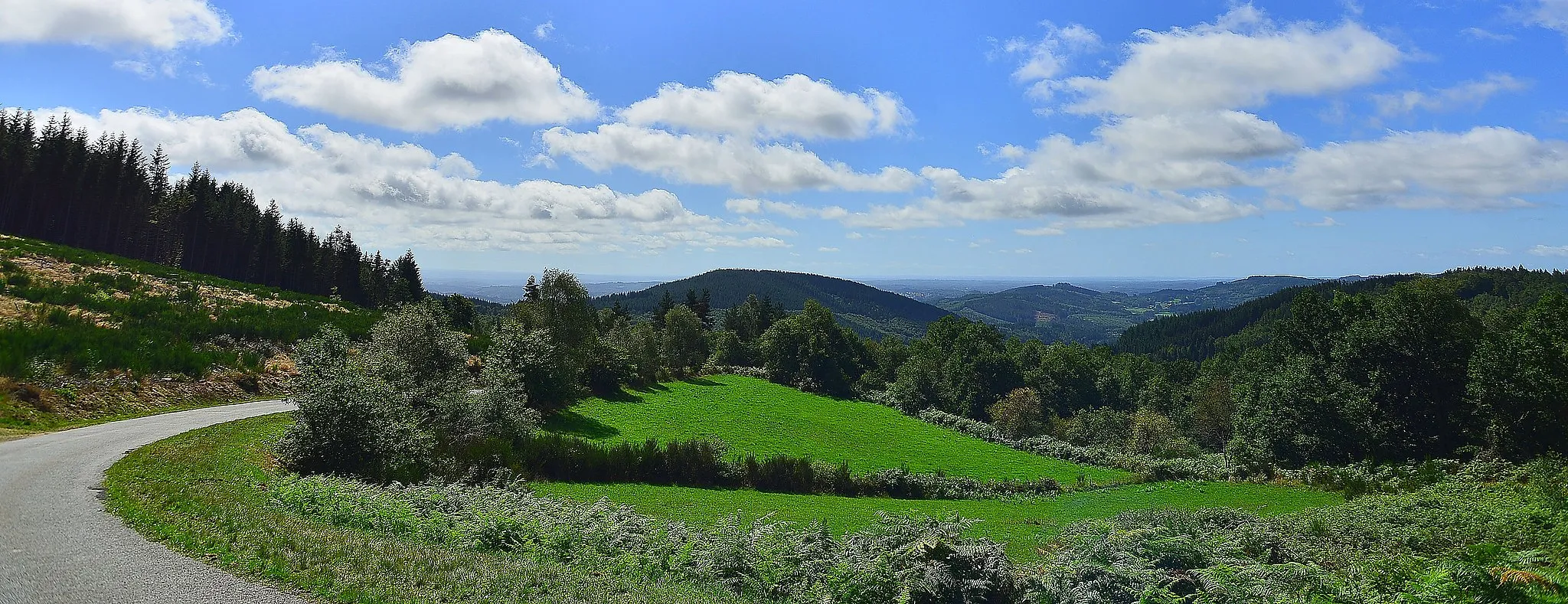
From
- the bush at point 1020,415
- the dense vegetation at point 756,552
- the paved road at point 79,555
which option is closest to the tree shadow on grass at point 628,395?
the dense vegetation at point 756,552

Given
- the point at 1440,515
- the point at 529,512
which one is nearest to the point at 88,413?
the point at 529,512

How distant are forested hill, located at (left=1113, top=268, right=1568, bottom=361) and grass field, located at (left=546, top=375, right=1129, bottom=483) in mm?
74475

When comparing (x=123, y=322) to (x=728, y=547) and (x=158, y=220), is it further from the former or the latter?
(x=158, y=220)

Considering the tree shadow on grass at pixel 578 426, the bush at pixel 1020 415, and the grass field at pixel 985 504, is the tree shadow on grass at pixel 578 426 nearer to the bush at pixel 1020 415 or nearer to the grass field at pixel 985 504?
the grass field at pixel 985 504

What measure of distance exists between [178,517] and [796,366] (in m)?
67.8

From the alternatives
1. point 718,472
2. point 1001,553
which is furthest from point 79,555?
point 718,472

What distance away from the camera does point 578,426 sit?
38.8 meters

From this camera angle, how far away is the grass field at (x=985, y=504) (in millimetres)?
22328

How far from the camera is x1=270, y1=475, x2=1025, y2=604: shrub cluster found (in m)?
10.7

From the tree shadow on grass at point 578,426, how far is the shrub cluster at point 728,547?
2306cm

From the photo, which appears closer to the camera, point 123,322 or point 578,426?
point 123,322

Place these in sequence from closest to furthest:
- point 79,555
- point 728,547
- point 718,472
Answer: point 79,555
point 728,547
point 718,472

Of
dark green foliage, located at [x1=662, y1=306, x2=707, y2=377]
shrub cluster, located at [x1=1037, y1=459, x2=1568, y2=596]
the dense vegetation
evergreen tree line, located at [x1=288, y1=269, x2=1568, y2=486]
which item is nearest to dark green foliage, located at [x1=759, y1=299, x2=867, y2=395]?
evergreen tree line, located at [x1=288, y1=269, x2=1568, y2=486]

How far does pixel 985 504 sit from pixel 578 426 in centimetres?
2345
